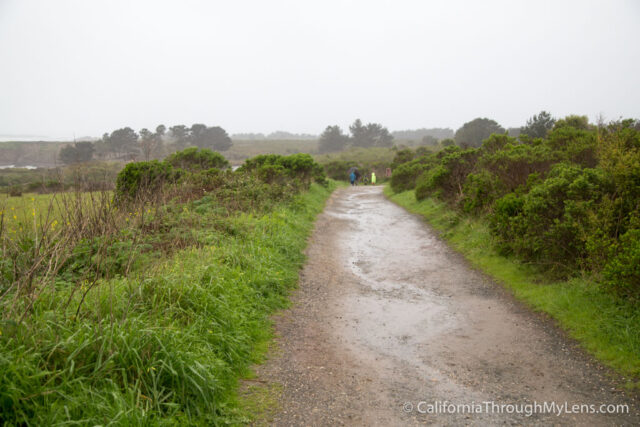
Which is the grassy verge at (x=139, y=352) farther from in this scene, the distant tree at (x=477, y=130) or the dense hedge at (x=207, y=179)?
the distant tree at (x=477, y=130)

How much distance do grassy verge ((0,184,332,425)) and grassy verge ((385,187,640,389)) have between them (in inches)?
156

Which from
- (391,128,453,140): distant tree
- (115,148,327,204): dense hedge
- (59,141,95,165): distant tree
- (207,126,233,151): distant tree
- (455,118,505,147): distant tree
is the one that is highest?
(391,128,453,140): distant tree

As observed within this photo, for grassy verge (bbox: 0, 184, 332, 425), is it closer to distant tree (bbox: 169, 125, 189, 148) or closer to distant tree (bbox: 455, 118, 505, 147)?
distant tree (bbox: 455, 118, 505, 147)

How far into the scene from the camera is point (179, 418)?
3.17 meters

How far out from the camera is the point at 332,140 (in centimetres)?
9719

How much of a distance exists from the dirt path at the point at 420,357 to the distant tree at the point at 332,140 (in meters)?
90.3

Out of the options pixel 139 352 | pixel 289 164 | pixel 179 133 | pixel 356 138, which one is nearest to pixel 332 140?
pixel 356 138

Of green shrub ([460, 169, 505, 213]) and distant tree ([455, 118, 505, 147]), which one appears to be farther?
distant tree ([455, 118, 505, 147])

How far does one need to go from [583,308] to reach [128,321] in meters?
5.68

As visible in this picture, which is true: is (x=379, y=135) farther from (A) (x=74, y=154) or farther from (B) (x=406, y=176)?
(A) (x=74, y=154)

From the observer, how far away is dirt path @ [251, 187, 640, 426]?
3.65 m

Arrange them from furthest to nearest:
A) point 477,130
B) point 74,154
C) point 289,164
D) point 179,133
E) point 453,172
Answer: point 179,133, point 477,130, point 289,164, point 453,172, point 74,154

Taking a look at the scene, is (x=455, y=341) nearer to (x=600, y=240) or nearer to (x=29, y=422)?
(x=600, y=240)

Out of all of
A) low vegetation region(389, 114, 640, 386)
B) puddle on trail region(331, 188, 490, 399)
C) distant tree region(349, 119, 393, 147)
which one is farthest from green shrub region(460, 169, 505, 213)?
distant tree region(349, 119, 393, 147)
